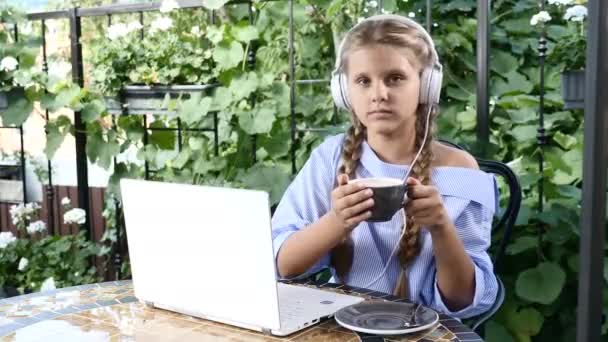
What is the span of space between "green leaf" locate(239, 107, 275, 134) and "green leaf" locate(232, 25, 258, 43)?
11.3 inches

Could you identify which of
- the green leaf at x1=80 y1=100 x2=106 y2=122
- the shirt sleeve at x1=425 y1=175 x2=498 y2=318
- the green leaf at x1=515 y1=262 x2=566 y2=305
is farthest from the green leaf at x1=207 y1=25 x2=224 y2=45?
the shirt sleeve at x1=425 y1=175 x2=498 y2=318

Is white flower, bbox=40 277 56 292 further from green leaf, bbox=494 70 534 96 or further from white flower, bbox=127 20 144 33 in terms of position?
green leaf, bbox=494 70 534 96

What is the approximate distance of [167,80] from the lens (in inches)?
111

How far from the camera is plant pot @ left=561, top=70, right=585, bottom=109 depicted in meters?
1.85

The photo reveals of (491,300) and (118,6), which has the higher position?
(118,6)

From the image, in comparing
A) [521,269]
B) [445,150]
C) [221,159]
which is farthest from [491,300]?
[221,159]

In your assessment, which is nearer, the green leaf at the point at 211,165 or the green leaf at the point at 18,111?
the green leaf at the point at 211,165

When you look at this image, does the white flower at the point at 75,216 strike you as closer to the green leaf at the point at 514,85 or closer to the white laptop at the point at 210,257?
the green leaf at the point at 514,85

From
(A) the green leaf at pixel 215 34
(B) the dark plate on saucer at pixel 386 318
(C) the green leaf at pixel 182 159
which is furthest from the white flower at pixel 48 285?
(B) the dark plate on saucer at pixel 386 318

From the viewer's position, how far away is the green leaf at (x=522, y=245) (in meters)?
2.11

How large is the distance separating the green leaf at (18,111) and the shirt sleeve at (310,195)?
186cm

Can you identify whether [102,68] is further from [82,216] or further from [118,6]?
[82,216]

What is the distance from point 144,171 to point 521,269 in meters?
1.60

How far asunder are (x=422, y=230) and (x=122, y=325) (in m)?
0.59
